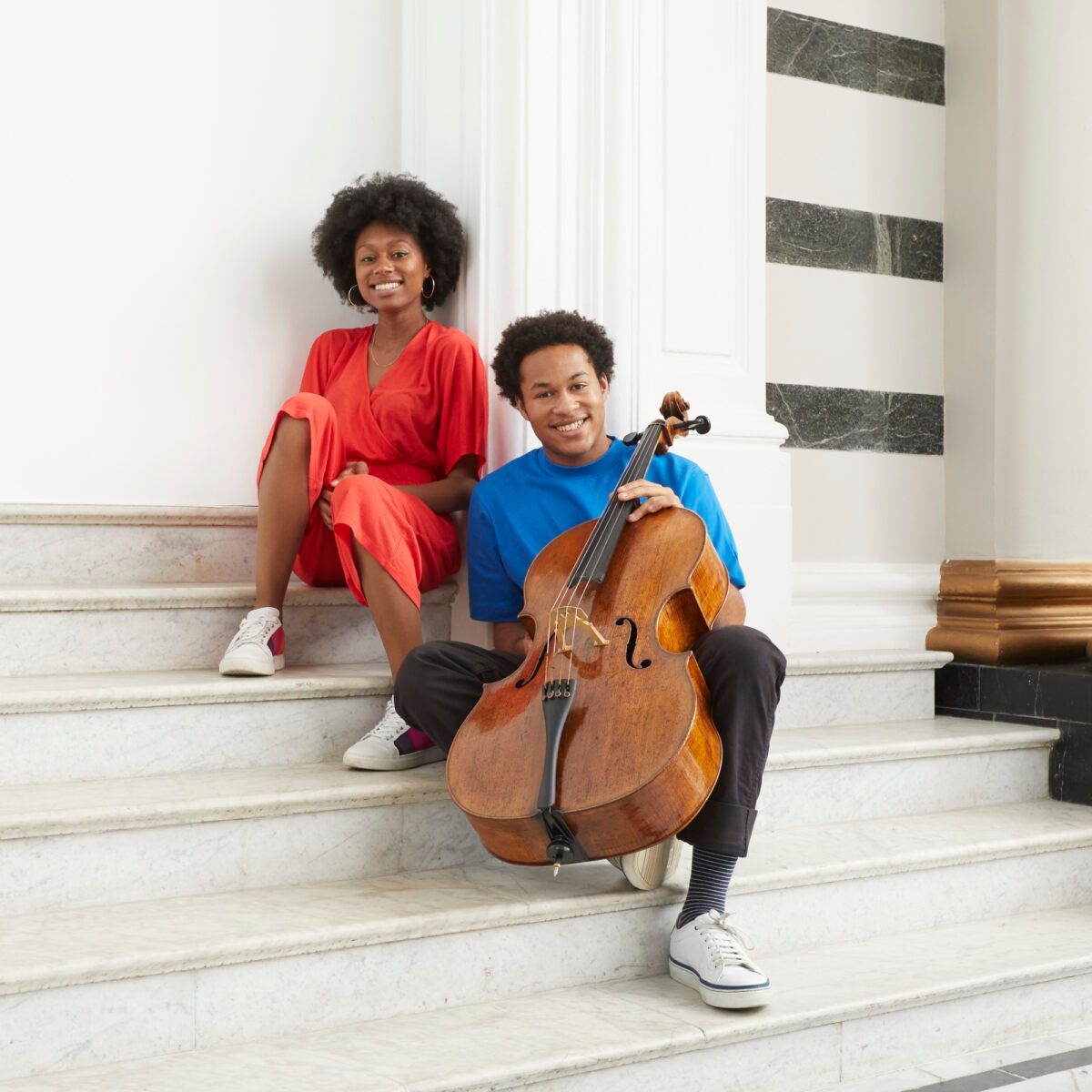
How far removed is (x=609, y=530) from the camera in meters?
1.94

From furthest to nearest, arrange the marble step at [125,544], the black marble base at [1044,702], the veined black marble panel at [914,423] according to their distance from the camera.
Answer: the veined black marble panel at [914,423] → the black marble base at [1044,702] → the marble step at [125,544]

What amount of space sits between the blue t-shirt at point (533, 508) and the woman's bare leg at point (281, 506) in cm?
35

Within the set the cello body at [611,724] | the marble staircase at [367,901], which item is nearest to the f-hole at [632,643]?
the cello body at [611,724]

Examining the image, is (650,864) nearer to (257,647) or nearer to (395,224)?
(257,647)

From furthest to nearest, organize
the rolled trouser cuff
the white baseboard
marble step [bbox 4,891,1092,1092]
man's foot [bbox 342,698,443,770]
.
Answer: the white baseboard, man's foot [bbox 342,698,443,770], the rolled trouser cuff, marble step [bbox 4,891,1092,1092]

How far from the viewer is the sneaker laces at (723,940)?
6.11 ft

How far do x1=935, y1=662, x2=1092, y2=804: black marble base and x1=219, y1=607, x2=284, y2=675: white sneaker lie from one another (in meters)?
1.66

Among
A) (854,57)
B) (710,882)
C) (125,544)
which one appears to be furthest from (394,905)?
(854,57)

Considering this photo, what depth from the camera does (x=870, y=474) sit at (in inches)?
137

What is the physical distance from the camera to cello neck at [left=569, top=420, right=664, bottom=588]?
1896 mm

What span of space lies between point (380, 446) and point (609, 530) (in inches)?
34.5

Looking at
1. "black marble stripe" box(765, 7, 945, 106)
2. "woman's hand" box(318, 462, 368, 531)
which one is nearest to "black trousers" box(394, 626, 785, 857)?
"woman's hand" box(318, 462, 368, 531)

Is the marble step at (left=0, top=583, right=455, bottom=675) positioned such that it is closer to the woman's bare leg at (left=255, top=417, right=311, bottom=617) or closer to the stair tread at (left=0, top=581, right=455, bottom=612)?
the stair tread at (left=0, top=581, right=455, bottom=612)

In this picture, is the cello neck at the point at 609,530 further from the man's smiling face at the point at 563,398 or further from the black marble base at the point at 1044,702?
the black marble base at the point at 1044,702
